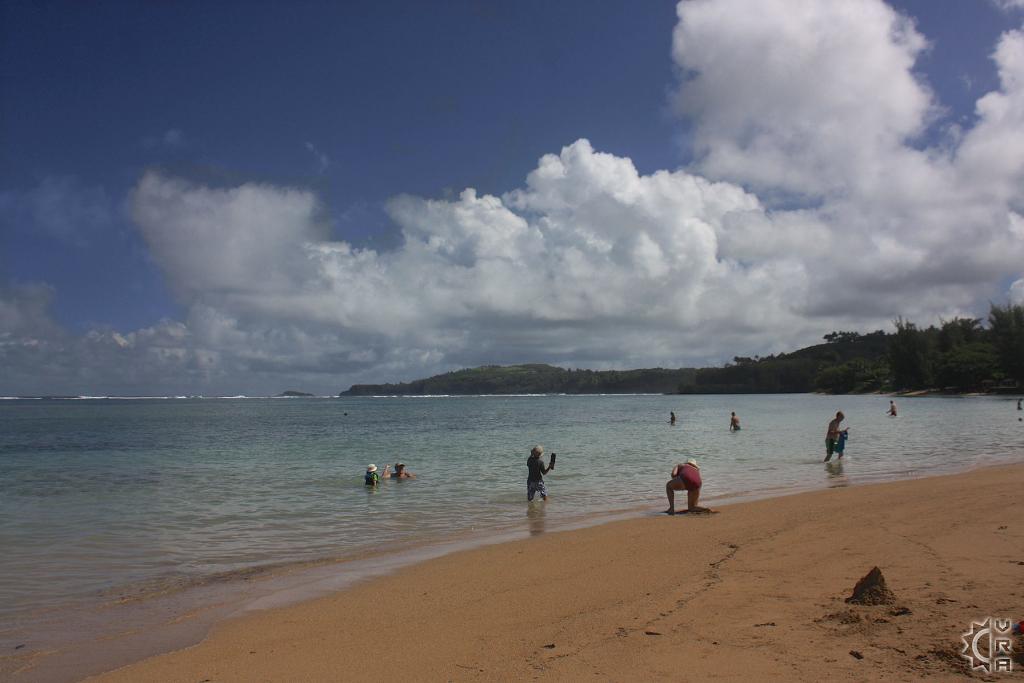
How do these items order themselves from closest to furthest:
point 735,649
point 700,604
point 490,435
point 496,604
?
point 735,649
point 700,604
point 496,604
point 490,435

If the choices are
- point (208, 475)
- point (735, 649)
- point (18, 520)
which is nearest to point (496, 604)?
point (735, 649)

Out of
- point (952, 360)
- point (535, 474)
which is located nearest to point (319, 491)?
point (535, 474)

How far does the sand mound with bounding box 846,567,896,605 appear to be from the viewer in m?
5.99

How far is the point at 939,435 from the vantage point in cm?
3341

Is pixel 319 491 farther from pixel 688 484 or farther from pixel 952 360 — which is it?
pixel 952 360

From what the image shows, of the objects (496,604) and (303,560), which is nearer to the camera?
(496,604)

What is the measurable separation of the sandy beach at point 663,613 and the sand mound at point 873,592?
11 cm

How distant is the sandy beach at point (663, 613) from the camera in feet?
17.2

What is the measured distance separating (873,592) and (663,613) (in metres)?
1.99

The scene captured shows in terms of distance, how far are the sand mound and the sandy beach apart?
0.35 feet

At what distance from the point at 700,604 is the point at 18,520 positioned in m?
17.2

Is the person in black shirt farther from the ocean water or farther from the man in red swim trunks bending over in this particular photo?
the man in red swim trunks bending over

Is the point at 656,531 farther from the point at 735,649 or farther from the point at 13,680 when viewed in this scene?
the point at 13,680

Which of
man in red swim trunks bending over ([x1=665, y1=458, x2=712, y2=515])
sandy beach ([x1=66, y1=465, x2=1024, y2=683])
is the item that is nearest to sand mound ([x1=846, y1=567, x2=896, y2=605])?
sandy beach ([x1=66, y1=465, x2=1024, y2=683])
